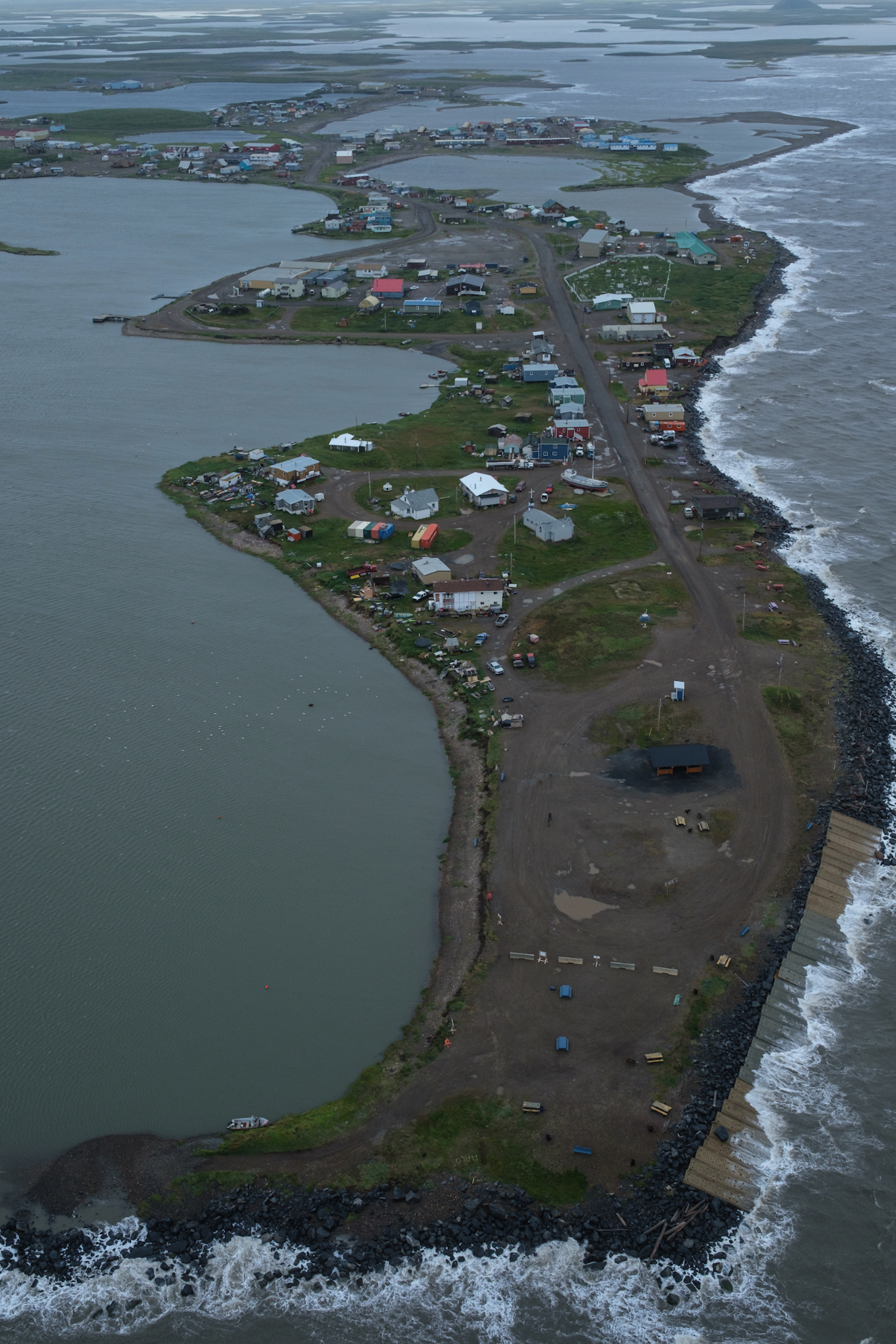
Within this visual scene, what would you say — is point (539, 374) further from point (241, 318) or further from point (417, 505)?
point (241, 318)

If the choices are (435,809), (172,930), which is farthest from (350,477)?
(172,930)

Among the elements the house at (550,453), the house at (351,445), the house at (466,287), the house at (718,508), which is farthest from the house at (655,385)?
the house at (466,287)

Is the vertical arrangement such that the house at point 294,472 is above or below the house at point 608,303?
below

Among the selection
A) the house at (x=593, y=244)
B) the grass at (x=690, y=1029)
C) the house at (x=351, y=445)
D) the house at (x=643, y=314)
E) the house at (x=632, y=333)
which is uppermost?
the house at (x=593, y=244)

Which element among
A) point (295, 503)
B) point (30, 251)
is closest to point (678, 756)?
point (295, 503)

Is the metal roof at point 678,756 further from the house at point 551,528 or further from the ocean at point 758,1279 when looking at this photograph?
the house at point 551,528
